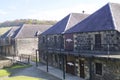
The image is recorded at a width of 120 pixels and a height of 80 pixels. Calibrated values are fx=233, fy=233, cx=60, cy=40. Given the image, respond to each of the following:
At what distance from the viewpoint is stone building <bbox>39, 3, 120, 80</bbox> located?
843 inches

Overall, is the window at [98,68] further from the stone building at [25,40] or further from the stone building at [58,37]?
the stone building at [25,40]

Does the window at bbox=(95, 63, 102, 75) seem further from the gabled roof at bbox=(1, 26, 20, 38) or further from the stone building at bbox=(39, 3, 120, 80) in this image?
the gabled roof at bbox=(1, 26, 20, 38)

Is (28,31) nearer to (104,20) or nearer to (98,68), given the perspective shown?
(104,20)

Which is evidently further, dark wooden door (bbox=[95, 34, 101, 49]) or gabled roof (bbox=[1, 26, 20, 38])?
gabled roof (bbox=[1, 26, 20, 38])

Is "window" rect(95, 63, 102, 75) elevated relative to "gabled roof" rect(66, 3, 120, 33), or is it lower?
lower

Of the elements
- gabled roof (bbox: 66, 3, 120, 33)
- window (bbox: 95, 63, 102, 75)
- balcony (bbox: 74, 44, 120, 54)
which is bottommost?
window (bbox: 95, 63, 102, 75)

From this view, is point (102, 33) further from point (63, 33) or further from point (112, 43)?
point (63, 33)

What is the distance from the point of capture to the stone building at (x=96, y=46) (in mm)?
21406

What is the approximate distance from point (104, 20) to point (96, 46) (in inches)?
111

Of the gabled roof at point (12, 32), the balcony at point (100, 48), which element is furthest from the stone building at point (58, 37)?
the gabled roof at point (12, 32)

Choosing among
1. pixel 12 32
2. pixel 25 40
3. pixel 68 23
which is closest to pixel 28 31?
pixel 25 40

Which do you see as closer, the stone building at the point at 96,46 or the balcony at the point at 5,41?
the stone building at the point at 96,46

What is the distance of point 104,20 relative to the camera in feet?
79.1

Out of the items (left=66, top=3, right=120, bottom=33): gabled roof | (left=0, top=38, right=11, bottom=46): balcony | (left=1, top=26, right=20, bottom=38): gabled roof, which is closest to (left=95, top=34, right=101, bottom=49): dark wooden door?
(left=66, top=3, right=120, bottom=33): gabled roof
